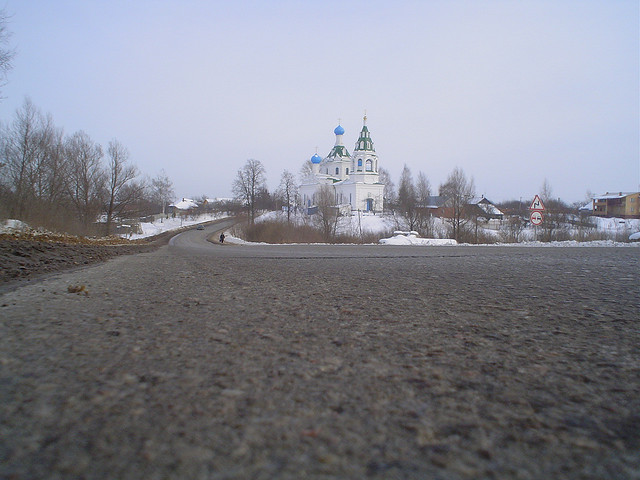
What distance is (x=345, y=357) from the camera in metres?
2.19

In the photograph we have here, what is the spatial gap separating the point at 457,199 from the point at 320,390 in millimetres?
40327

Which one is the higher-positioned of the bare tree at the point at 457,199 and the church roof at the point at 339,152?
the church roof at the point at 339,152

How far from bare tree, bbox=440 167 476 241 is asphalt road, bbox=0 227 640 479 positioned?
36096 millimetres

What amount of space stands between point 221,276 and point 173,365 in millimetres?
3980

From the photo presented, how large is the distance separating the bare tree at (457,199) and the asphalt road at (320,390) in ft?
118

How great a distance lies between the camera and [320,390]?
175cm

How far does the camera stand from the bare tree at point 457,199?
3809cm

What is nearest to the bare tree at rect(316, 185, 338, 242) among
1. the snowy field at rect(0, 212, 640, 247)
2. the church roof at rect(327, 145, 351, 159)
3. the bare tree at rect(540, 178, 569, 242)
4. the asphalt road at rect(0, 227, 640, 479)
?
the snowy field at rect(0, 212, 640, 247)

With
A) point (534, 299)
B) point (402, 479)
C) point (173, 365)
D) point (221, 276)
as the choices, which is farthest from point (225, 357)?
point (221, 276)

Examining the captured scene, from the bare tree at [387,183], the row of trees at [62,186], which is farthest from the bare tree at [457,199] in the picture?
the bare tree at [387,183]

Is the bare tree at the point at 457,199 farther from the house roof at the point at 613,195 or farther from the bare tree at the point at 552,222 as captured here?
the house roof at the point at 613,195

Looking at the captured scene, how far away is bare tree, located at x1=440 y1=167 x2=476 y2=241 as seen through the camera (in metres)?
38.1

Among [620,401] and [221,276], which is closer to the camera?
[620,401]

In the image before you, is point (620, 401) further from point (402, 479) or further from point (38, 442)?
point (38, 442)
